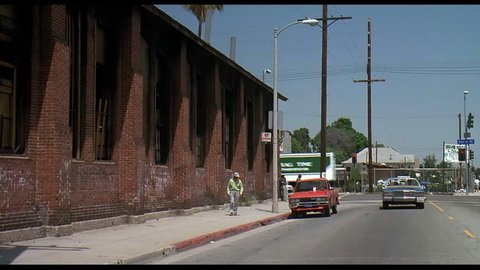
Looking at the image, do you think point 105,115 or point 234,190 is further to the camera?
point 234,190

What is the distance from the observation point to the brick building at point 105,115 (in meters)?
Answer: 14.0

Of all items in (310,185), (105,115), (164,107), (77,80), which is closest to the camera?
(77,80)

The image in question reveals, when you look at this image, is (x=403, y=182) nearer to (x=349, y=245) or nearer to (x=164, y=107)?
(x=164, y=107)

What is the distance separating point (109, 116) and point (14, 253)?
733 centimetres

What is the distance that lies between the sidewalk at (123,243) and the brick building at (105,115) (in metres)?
0.77

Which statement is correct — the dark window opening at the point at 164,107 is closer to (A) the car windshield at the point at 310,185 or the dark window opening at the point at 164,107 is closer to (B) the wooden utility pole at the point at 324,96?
(A) the car windshield at the point at 310,185

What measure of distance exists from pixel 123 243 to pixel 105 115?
18.0 feet

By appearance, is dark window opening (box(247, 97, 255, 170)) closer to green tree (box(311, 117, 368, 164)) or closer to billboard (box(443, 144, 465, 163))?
billboard (box(443, 144, 465, 163))

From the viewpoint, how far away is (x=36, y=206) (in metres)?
14.1

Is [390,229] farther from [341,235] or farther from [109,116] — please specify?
[109,116]

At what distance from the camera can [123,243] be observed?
13.6m

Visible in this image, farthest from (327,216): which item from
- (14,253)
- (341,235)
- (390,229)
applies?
(14,253)

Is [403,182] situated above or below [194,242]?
above

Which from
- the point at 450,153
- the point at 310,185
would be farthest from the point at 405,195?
the point at 450,153
